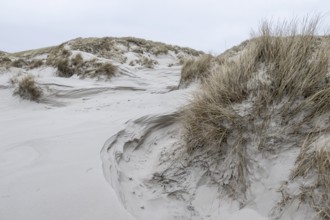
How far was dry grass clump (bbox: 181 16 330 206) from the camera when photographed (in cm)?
195

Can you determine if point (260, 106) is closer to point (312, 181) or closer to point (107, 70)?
point (312, 181)

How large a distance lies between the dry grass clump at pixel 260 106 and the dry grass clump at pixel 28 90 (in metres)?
3.03

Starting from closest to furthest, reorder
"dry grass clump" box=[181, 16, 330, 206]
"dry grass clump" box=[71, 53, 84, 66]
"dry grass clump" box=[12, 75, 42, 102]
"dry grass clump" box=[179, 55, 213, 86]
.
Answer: "dry grass clump" box=[181, 16, 330, 206] → "dry grass clump" box=[12, 75, 42, 102] → "dry grass clump" box=[179, 55, 213, 86] → "dry grass clump" box=[71, 53, 84, 66]

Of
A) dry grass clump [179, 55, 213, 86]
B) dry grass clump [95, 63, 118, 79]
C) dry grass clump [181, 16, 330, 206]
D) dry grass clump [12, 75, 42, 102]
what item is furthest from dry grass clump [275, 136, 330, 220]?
dry grass clump [95, 63, 118, 79]

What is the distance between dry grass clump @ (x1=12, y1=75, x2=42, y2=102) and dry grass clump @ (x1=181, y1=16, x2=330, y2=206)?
3.03 meters

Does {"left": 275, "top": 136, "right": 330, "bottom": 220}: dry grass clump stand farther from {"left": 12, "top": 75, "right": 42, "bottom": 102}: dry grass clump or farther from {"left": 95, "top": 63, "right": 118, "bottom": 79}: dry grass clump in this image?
{"left": 95, "top": 63, "right": 118, "bottom": 79}: dry grass clump

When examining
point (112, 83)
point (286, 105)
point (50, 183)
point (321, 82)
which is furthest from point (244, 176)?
point (112, 83)

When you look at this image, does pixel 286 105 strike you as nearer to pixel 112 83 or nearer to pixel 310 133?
pixel 310 133

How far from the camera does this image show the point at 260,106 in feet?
6.95

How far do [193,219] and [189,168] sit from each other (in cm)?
45

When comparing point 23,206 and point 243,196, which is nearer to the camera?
point 23,206

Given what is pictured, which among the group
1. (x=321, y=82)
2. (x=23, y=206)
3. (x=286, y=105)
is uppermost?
(x=321, y=82)

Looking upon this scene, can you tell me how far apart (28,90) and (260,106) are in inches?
152

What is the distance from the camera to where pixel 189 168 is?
2.23 m
